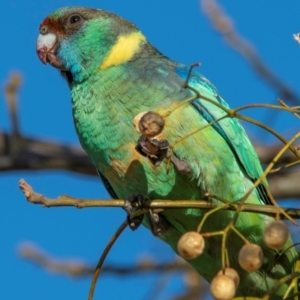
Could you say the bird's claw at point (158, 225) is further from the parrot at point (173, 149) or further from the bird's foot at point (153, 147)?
the bird's foot at point (153, 147)

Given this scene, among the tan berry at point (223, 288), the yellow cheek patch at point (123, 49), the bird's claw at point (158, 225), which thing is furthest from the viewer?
the yellow cheek patch at point (123, 49)

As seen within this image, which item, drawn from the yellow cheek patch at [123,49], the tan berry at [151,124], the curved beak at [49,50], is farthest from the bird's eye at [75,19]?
the tan berry at [151,124]

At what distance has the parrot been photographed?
308 cm

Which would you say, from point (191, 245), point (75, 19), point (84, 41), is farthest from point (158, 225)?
point (191, 245)

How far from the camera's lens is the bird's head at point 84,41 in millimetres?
3518

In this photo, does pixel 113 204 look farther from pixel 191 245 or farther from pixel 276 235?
pixel 276 235

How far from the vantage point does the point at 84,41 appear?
11.9ft

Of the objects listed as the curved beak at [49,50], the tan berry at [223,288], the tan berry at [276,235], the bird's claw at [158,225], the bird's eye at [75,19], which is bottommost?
the bird's claw at [158,225]

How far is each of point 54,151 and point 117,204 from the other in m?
3.07

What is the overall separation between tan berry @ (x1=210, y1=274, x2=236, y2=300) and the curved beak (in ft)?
6.72

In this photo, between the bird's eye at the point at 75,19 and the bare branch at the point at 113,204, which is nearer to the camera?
the bare branch at the point at 113,204

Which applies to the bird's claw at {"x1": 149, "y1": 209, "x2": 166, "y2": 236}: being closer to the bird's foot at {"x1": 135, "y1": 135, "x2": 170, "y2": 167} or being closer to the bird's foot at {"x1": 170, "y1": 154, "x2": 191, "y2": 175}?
the bird's foot at {"x1": 170, "y1": 154, "x2": 191, "y2": 175}

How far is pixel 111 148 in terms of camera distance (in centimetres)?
315

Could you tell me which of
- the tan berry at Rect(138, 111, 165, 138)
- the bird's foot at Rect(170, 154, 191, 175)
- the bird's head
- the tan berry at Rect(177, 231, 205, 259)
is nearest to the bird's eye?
the bird's head
